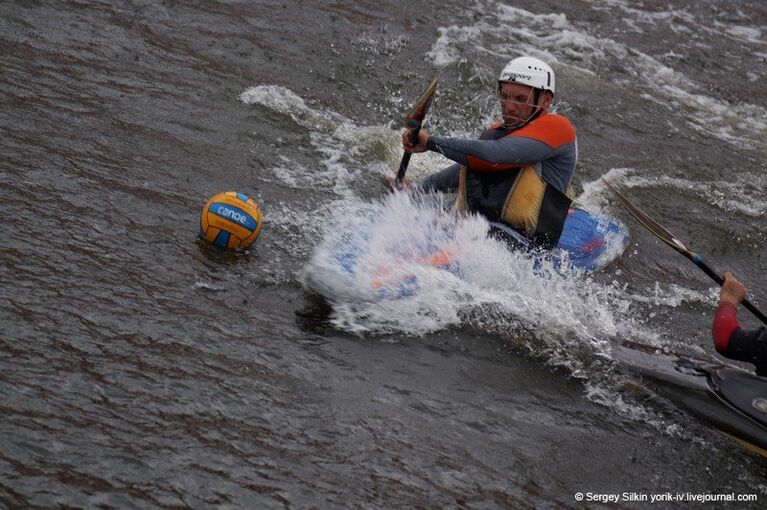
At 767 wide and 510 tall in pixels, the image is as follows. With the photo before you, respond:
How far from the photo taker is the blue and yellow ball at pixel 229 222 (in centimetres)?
574

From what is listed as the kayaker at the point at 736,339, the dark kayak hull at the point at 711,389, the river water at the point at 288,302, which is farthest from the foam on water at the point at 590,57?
the kayaker at the point at 736,339

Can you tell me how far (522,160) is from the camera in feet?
19.6

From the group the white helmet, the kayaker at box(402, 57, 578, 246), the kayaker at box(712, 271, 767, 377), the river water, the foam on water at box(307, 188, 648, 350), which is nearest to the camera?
the river water

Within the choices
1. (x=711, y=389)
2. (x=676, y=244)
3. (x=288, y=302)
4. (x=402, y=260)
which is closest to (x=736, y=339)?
(x=711, y=389)

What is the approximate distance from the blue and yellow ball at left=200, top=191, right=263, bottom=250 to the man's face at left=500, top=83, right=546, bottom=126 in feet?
6.42

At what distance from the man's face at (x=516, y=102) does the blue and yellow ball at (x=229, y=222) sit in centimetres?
196

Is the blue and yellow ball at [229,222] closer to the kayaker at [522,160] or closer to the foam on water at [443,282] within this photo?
the foam on water at [443,282]

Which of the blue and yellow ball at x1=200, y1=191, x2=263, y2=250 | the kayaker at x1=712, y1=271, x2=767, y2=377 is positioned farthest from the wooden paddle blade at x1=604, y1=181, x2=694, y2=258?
the blue and yellow ball at x1=200, y1=191, x2=263, y2=250

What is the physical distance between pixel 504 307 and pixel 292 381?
182 cm

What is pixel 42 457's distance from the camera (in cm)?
369

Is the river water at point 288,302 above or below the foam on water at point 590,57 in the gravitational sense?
below

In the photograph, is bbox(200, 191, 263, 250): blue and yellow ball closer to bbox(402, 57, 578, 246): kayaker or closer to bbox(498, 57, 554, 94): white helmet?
bbox(402, 57, 578, 246): kayaker

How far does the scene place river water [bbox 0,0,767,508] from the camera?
403 centimetres

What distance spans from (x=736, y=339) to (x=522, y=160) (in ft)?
5.98
